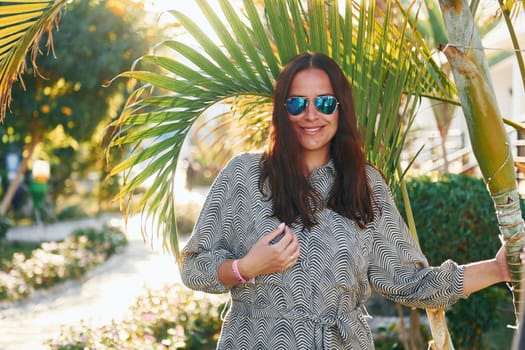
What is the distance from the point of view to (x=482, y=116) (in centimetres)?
259

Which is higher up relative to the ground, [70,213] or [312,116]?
[312,116]

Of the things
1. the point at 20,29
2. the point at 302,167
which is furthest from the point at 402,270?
the point at 20,29

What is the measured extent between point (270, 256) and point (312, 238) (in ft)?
0.70

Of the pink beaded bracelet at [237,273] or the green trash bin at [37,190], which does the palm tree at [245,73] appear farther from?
the green trash bin at [37,190]

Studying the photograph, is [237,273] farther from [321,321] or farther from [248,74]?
[248,74]

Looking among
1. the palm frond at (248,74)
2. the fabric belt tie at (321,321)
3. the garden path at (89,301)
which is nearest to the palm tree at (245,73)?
the palm frond at (248,74)

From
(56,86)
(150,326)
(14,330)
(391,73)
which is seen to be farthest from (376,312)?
(56,86)

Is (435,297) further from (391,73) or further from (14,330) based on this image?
(14,330)

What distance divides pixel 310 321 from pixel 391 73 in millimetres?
1051

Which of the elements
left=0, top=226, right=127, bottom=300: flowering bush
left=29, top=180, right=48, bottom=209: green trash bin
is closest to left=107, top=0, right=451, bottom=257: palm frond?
left=0, top=226, right=127, bottom=300: flowering bush

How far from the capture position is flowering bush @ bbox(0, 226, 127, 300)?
10.4 m

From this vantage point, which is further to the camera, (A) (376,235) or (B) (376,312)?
(B) (376,312)

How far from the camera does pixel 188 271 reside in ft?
8.70

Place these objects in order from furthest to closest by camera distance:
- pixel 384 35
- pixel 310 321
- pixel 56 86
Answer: pixel 56 86
pixel 384 35
pixel 310 321
